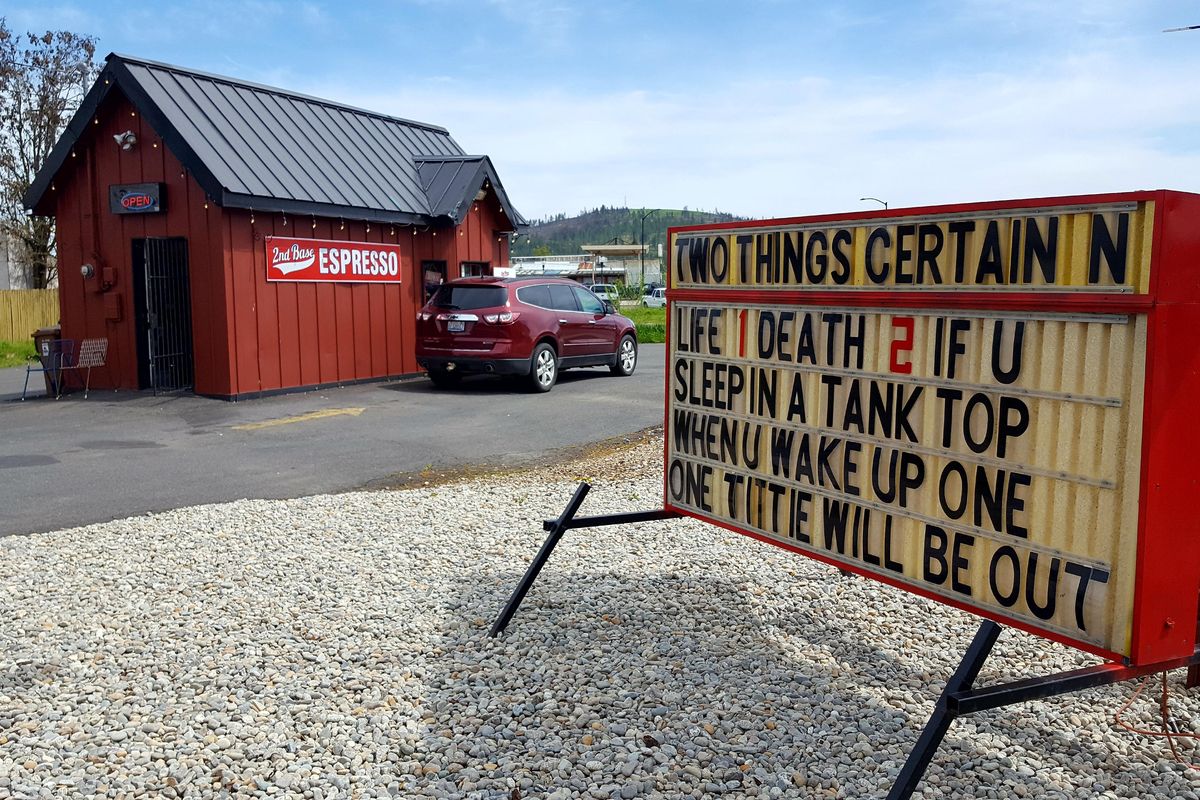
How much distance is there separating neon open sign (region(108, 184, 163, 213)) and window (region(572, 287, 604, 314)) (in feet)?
22.3

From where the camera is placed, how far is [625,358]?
728 inches

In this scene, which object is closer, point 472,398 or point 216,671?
point 216,671

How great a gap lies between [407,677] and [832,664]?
6.30ft

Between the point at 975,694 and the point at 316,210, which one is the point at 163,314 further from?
the point at 975,694

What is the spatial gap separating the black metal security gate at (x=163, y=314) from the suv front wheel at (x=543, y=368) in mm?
5428

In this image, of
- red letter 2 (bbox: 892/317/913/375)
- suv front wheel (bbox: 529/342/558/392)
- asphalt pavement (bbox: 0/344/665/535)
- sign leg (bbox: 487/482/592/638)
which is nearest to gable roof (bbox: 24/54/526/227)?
asphalt pavement (bbox: 0/344/665/535)

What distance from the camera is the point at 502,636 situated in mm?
4781

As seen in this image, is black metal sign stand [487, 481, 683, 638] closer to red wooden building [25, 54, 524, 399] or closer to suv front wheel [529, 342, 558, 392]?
suv front wheel [529, 342, 558, 392]

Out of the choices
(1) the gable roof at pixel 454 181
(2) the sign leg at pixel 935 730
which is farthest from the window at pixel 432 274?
(2) the sign leg at pixel 935 730

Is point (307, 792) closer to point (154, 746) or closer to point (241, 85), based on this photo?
point (154, 746)

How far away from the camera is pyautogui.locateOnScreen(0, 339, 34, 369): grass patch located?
2470cm

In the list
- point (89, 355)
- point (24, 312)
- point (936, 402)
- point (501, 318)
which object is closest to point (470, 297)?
point (501, 318)

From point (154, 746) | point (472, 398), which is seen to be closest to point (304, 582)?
point (154, 746)

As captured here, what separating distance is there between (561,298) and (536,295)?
0.75 metres
